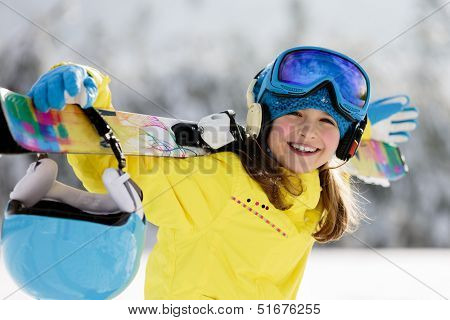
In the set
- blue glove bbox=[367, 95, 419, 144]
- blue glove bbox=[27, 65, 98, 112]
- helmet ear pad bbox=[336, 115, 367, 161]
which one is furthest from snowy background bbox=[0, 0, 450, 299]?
blue glove bbox=[27, 65, 98, 112]

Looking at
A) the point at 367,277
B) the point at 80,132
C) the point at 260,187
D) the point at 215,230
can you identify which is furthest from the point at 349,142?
the point at 367,277

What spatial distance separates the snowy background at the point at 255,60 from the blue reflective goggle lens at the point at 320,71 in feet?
10.7

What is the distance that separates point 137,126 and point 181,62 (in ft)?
24.2

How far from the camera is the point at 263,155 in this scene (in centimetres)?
205

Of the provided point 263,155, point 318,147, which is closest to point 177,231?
point 263,155

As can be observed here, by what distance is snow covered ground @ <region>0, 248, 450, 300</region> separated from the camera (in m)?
3.86

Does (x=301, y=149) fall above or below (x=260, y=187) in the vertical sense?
above

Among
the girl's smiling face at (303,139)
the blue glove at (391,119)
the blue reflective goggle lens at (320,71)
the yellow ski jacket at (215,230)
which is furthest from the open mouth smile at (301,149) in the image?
the blue glove at (391,119)

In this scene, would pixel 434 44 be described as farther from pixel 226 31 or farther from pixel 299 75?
pixel 299 75

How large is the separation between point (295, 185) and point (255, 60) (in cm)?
809

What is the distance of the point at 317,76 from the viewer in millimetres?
2086

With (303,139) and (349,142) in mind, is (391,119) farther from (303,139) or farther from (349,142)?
(303,139)

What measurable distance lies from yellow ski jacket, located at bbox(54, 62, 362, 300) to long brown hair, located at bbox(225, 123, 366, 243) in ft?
0.09

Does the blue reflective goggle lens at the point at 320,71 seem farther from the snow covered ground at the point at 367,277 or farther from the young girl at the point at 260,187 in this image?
the snow covered ground at the point at 367,277
